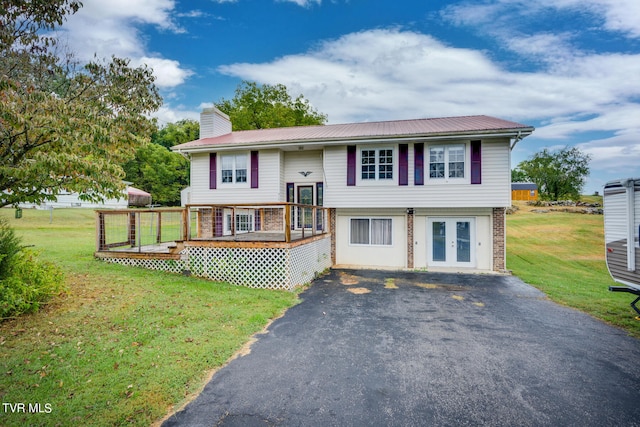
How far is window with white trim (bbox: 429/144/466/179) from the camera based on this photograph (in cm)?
1137

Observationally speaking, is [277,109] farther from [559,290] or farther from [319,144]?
[559,290]

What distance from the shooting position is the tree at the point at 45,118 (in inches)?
191

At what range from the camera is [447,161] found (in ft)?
37.7

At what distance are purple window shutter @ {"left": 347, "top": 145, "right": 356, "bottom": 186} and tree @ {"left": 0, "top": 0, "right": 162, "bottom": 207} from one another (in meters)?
7.71

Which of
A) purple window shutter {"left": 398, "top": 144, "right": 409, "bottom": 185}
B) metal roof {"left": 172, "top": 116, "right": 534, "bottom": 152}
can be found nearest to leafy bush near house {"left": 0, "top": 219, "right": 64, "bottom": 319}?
metal roof {"left": 172, "top": 116, "right": 534, "bottom": 152}

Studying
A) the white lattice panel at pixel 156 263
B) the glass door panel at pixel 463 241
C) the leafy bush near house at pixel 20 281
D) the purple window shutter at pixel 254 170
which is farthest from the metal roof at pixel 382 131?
the leafy bush near house at pixel 20 281

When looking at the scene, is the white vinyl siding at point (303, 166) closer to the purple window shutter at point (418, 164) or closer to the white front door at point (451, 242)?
the purple window shutter at point (418, 164)

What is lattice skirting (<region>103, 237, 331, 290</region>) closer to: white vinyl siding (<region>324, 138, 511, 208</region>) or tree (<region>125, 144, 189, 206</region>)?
white vinyl siding (<region>324, 138, 511, 208</region>)

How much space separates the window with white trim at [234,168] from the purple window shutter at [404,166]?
21.3 ft

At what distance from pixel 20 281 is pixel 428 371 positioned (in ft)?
22.7

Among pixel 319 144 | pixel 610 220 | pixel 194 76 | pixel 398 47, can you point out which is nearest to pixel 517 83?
pixel 398 47

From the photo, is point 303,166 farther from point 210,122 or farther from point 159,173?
point 159,173

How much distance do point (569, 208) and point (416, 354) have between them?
3100 cm

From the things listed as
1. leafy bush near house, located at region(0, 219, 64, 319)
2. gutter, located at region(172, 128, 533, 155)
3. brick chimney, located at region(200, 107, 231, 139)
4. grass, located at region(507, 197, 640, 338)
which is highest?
brick chimney, located at region(200, 107, 231, 139)
